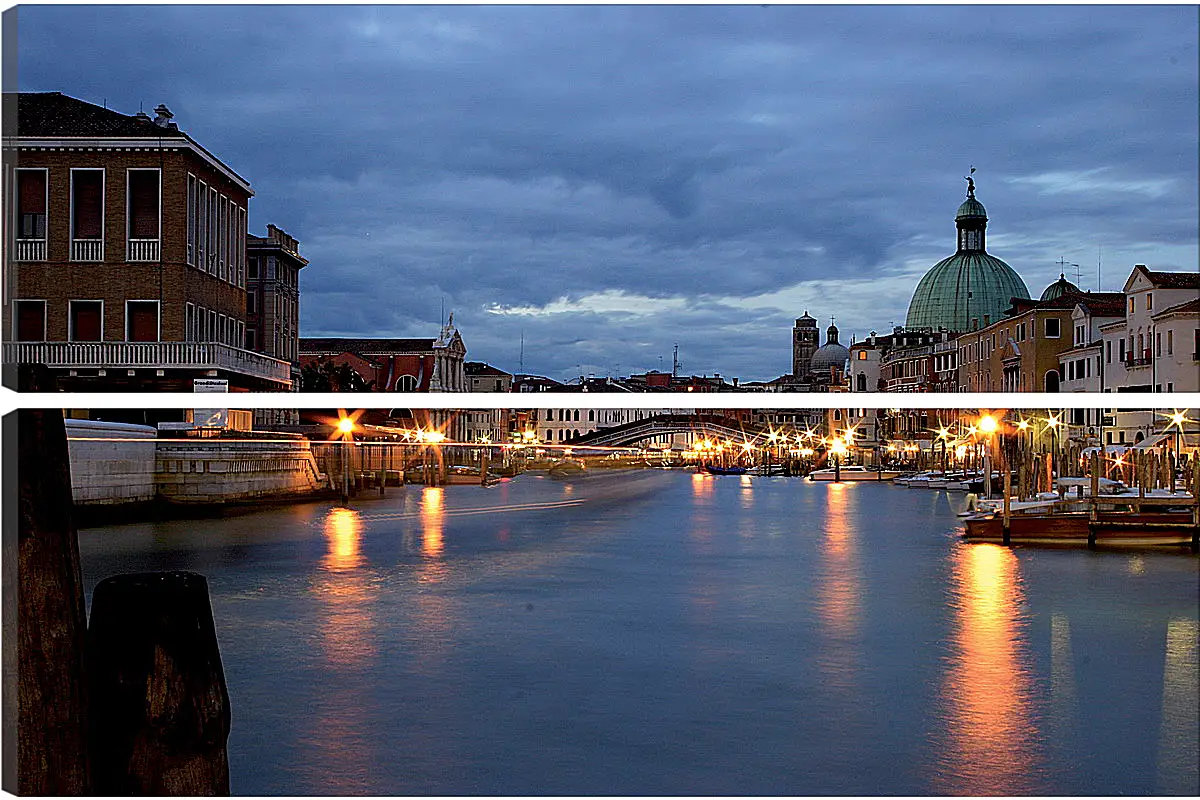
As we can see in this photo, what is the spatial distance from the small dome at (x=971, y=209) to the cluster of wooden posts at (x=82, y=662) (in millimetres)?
4394

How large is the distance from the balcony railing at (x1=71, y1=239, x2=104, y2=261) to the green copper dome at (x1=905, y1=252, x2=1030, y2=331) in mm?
4465

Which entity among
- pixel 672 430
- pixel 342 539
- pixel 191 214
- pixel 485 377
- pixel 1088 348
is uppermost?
pixel 191 214

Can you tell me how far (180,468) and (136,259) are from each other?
2.40 metres

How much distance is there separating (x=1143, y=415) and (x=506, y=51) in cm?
264

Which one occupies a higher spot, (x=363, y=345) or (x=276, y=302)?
(x=276, y=302)

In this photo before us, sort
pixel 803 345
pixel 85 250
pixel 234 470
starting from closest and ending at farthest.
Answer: pixel 803 345, pixel 234 470, pixel 85 250

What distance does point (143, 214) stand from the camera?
8.37 m

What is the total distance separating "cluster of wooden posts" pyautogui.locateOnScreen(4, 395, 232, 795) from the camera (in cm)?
160

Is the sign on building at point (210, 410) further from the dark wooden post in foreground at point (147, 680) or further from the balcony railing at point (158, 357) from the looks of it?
the balcony railing at point (158, 357)

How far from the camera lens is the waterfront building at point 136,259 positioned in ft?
22.3

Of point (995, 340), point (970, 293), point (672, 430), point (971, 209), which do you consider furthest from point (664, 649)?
point (995, 340)

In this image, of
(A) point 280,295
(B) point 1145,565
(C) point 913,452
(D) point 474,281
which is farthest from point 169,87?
(B) point 1145,565

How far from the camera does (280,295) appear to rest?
7.20m

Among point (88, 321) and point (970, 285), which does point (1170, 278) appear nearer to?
point (970, 285)
